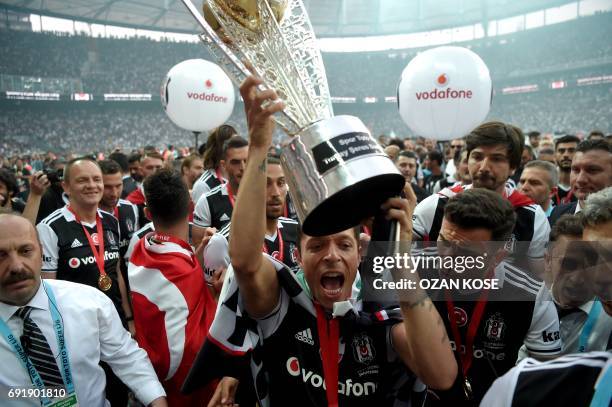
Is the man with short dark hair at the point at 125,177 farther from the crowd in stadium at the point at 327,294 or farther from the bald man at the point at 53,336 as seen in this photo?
the bald man at the point at 53,336

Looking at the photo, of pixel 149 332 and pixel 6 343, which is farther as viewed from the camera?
pixel 149 332

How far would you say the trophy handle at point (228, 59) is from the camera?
4.21 ft

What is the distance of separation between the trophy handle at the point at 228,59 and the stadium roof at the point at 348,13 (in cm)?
2842

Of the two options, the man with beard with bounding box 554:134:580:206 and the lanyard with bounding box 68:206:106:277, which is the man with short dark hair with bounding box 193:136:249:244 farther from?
the man with beard with bounding box 554:134:580:206

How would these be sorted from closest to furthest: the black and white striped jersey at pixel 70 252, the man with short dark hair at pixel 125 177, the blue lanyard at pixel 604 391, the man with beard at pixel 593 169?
1. the blue lanyard at pixel 604 391
2. the man with beard at pixel 593 169
3. the black and white striped jersey at pixel 70 252
4. the man with short dark hair at pixel 125 177

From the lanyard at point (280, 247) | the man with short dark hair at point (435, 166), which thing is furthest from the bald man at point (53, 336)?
the man with short dark hair at point (435, 166)

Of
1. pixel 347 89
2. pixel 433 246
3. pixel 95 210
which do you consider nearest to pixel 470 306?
pixel 433 246

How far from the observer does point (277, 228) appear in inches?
114

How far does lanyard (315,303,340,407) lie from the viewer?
146 centimetres

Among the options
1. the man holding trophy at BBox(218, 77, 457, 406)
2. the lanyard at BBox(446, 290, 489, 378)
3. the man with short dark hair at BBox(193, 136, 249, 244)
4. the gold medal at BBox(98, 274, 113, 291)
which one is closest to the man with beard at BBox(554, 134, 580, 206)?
the man with short dark hair at BBox(193, 136, 249, 244)

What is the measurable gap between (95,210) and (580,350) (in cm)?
307

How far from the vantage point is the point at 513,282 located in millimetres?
1888

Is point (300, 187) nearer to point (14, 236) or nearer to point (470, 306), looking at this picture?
point (470, 306)

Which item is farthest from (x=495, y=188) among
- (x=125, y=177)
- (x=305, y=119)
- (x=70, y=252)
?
(x=125, y=177)
